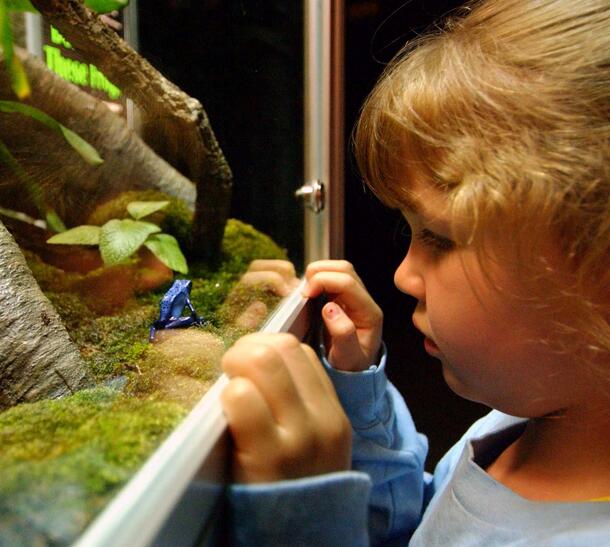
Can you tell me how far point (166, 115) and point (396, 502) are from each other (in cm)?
77

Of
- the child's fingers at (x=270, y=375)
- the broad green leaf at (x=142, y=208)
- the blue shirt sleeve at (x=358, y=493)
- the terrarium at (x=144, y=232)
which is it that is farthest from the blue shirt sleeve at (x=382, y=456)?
the broad green leaf at (x=142, y=208)

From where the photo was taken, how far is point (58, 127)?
89 cm

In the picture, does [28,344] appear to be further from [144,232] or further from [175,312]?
[144,232]

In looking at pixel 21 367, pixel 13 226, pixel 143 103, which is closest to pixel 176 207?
pixel 143 103

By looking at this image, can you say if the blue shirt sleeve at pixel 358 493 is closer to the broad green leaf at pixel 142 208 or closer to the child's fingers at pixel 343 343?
the child's fingers at pixel 343 343

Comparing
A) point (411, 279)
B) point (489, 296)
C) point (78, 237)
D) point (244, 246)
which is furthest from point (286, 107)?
point (489, 296)

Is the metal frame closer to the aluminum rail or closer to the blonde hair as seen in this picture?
the blonde hair

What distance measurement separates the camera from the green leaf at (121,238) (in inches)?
36.9

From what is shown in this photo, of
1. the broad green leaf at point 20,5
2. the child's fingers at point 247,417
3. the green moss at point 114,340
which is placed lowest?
the green moss at point 114,340

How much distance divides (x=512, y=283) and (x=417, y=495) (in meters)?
0.47

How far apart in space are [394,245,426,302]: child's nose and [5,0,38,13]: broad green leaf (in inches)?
24.0

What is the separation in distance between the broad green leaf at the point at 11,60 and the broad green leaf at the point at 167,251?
0.34 meters

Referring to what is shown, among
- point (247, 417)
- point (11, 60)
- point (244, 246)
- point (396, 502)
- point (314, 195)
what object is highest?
point (11, 60)

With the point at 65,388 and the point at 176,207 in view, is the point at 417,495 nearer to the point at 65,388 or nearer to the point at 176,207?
the point at 65,388
